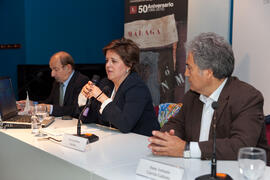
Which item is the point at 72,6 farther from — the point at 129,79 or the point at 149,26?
the point at 129,79

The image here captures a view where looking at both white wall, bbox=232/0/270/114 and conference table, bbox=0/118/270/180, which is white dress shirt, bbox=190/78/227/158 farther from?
white wall, bbox=232/0/270/114

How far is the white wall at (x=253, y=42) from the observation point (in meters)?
3.10

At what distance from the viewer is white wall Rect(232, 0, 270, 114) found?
10.2ft

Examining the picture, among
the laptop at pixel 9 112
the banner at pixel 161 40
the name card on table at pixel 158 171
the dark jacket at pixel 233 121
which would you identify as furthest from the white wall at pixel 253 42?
the name card on table at pixel 158 171

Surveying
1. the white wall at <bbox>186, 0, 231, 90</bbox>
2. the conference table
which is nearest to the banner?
the white wall at <bbox>186, 0, 231, 90</bbox>

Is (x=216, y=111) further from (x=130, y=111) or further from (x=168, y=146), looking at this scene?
(x=130, y=111)

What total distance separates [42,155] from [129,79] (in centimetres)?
90

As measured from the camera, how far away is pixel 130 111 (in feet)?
7.82

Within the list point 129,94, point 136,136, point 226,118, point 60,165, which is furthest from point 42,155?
point 226,118

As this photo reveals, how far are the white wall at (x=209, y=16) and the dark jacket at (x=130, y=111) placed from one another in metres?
1.26

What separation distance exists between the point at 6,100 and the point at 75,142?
42.8 inches

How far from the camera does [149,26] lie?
14.2 ft

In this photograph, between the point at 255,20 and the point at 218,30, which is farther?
the point at 218,30

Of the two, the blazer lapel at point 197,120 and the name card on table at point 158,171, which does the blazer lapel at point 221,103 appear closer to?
the blazer lapel at point 197,120
